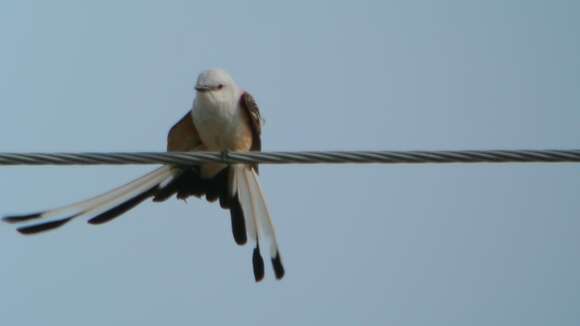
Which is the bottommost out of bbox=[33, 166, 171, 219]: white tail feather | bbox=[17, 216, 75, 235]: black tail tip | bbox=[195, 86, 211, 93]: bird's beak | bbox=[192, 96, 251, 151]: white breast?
bbox=[17, 216, 75, 235]: black tail tip

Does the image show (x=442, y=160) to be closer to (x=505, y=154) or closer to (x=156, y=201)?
(x=505, y=154)

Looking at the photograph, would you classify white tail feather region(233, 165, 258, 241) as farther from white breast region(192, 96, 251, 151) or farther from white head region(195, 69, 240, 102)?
white head region(195, 69, 240, 102)

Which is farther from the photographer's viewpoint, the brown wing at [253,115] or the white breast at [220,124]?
the brown wing at [253,115]

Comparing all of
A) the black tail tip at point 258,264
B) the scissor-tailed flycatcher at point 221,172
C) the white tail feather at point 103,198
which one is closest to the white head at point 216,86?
the scissor-tailed flycatcher at point 221,172

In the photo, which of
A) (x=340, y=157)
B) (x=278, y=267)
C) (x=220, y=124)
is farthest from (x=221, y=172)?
(x=340, y=157)

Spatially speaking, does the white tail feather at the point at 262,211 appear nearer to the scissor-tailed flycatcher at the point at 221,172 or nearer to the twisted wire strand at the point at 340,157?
the scissor-tailed flycatcher at the point at 221,172

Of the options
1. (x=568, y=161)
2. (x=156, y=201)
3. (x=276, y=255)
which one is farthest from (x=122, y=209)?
(x=568, y=161)

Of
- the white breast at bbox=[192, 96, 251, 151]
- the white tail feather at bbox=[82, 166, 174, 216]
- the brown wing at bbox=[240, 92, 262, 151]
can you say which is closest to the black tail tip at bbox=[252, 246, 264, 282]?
the white tail feather at bbox=[82, 166, 174, 216]
